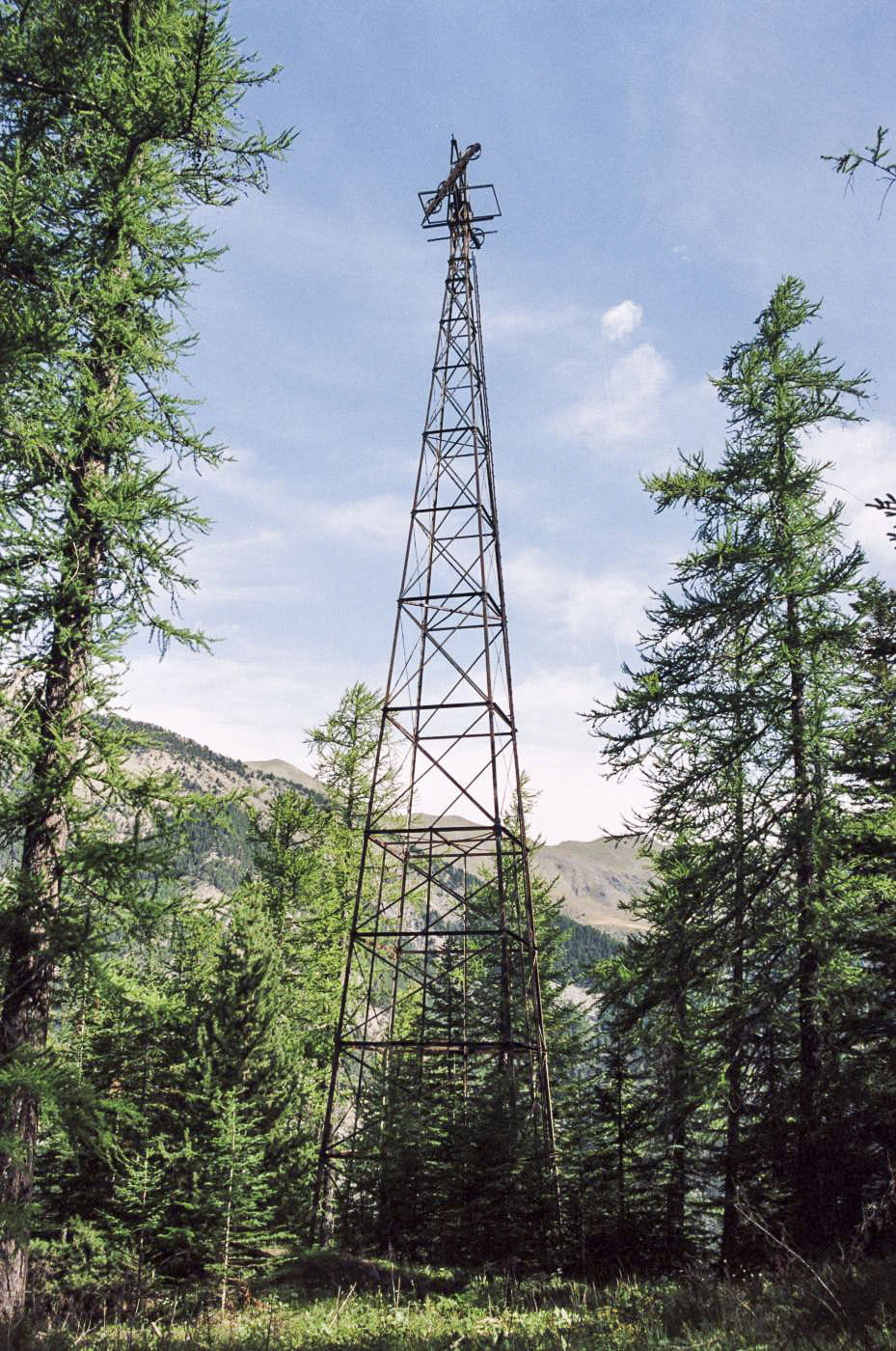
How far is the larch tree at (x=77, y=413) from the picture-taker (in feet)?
24.8

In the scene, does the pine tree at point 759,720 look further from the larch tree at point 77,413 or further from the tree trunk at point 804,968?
the larch tree at point 77,413

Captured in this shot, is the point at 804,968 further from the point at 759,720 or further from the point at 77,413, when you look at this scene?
the point at 77,413

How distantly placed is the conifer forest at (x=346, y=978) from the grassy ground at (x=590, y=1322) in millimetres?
63

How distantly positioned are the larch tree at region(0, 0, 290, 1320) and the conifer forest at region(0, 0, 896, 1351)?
0.13 ft

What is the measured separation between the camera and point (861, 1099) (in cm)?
962

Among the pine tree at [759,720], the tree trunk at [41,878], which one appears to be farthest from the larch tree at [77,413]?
the pine tree at [759,720]

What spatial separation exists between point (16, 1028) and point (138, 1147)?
35.6 feet

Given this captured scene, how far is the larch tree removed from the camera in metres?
7.56

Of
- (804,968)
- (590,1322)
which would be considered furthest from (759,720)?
(590,1322)

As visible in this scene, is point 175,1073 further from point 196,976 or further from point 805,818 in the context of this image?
point 805,818

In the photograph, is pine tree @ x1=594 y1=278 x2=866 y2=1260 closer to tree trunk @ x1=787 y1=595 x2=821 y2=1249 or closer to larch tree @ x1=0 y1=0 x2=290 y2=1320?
tree trunk @ x1=787 y1=595 x2=821 y2=1249

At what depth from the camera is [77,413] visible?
865 centimetres

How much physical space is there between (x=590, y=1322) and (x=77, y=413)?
9.03m

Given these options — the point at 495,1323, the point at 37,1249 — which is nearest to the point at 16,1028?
the point at 495,1323
